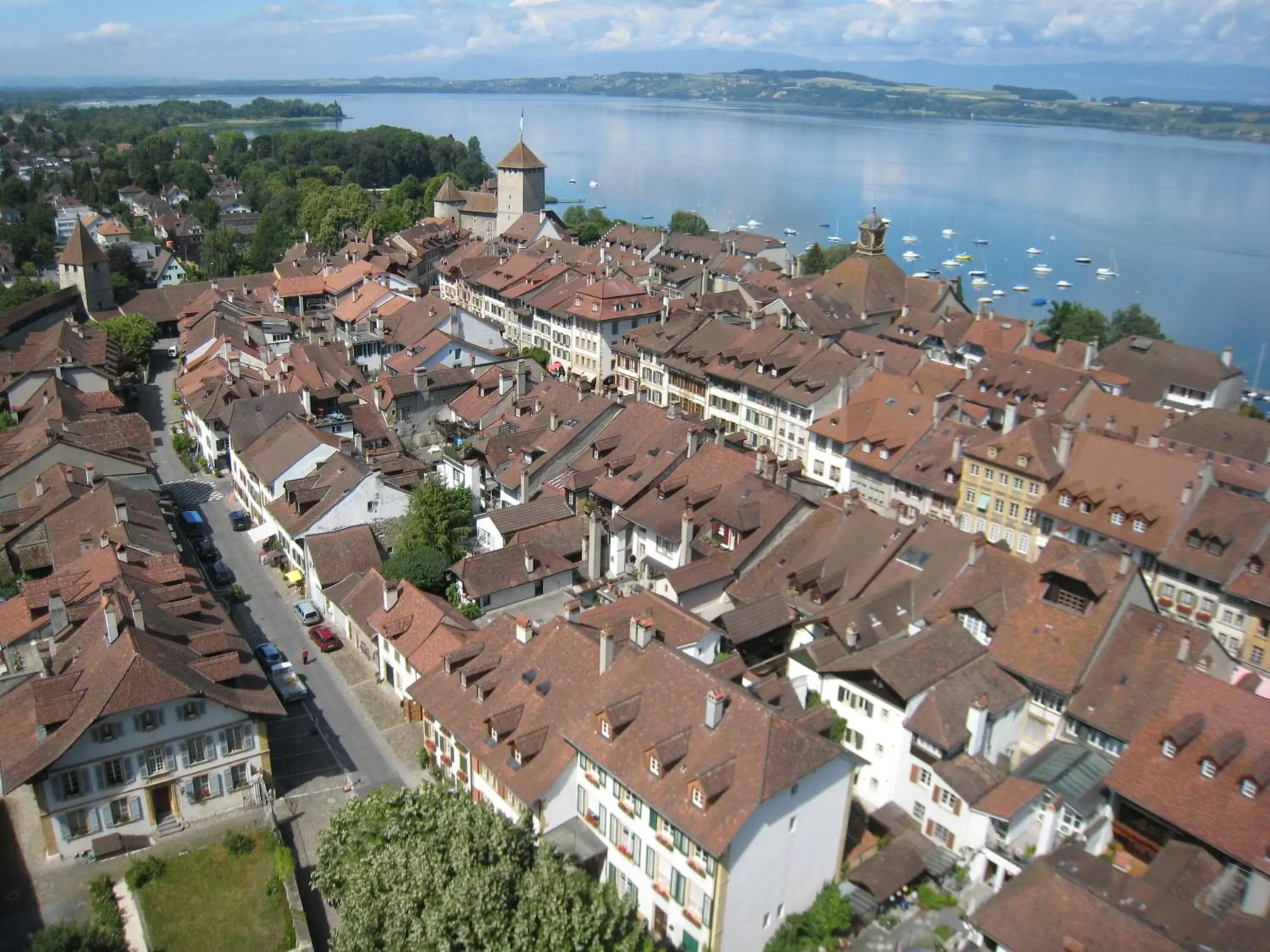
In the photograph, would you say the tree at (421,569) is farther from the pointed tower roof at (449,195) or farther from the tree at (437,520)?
the pointed tower roof at (449,195)

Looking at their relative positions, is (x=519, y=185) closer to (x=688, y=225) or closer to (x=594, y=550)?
(x=688, y=225)

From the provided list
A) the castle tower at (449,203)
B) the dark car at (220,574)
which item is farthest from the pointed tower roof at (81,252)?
the dark car at (220,574)

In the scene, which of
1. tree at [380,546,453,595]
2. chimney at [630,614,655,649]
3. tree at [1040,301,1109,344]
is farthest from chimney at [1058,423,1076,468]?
tree at [1040,301,1109,344]

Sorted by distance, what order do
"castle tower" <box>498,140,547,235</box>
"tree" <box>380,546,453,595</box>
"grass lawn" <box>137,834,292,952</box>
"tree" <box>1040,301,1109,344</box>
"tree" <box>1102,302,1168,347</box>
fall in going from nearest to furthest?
"grass lawn" <box>137,834,292,952</box> → "tree" <box>380,546,453,595</box> → "tree" <box>1040,301,1109,344</box> → "tree" <box>1102,302,1168,347</box> → "castle tower" <box>498,140,547,235</box>

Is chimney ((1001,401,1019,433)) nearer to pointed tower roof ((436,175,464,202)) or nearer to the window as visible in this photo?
the window

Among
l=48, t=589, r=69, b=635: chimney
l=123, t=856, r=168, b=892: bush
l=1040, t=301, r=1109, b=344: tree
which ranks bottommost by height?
l=123, t=856, r=168, b=892: bush
